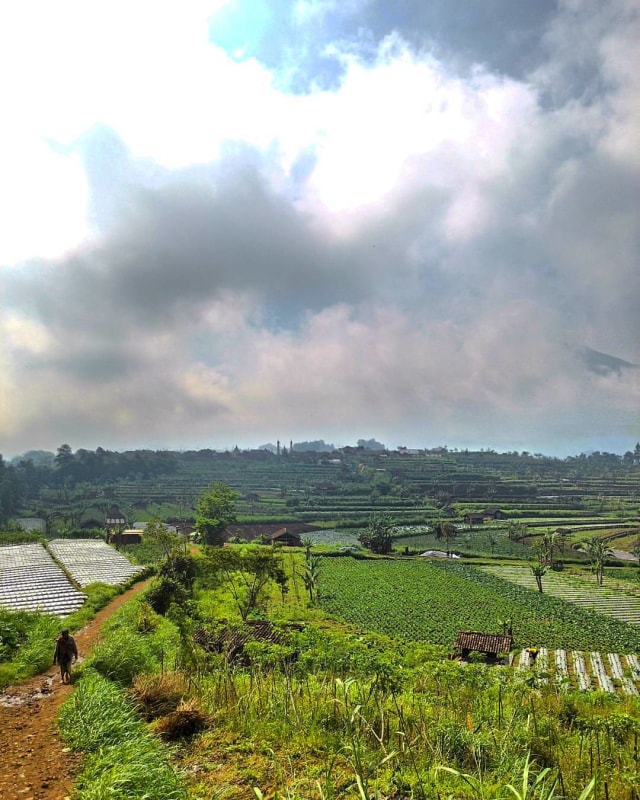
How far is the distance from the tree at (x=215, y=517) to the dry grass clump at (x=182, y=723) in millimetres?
47089

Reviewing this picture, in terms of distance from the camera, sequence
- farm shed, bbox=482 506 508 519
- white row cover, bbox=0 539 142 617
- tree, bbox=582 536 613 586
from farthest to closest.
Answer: farm shed, bbox=482 506 508 519, tree, bbox=582 536 613 586, white row cover, bbox=0 539 142 617

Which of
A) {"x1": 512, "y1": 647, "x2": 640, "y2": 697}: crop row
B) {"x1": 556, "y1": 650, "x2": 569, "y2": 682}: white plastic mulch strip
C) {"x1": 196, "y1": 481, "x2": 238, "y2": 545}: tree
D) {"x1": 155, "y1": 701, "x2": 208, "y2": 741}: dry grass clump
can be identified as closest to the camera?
{"x1": 155, "y1": 701, "x2": 208, "y2": 741}: dry grass clump

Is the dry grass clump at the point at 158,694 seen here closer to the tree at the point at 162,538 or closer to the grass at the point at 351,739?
the grass at the point at 351,739

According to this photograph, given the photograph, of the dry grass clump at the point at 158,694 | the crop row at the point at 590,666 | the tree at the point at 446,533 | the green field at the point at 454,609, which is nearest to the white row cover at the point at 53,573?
the dry grass clump at the point at 158,694

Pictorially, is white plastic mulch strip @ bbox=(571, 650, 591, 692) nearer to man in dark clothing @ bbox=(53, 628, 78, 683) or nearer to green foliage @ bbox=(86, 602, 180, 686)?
green foliage @ bbox=(86, 602, 180, 686)

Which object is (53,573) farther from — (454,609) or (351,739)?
(351,739)

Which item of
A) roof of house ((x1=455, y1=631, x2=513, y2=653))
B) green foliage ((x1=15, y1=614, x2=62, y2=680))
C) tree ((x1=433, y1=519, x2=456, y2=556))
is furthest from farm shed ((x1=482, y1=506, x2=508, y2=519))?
green foliage ((x1=15, y1=614, x2=62, y2=680))

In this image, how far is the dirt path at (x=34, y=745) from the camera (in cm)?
596

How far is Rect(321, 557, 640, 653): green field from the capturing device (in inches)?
1177

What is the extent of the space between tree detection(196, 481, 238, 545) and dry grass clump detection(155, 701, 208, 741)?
47.1m

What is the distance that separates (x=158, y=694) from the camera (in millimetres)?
8867

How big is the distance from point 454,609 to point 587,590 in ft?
57.5

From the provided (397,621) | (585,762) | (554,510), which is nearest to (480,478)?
(554,510)

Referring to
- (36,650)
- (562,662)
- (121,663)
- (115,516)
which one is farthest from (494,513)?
(121,663)
